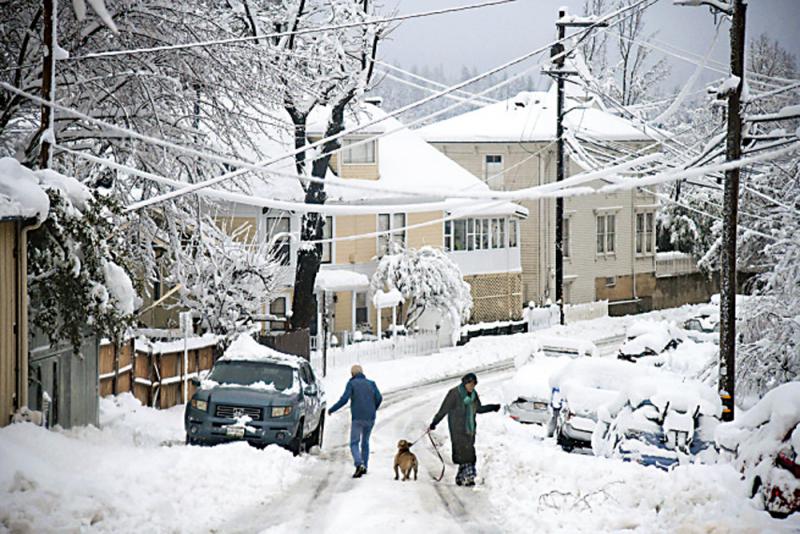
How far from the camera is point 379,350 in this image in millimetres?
40812

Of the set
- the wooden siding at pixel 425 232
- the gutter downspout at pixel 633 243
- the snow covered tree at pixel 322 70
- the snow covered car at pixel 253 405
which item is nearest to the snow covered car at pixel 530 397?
the snow covered car at pixel 253 405

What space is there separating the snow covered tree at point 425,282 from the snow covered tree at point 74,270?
27.6m

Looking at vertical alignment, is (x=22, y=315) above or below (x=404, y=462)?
above

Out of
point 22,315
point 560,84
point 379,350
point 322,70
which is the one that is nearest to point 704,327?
point 560,84

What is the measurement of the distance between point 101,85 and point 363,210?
6031 mm

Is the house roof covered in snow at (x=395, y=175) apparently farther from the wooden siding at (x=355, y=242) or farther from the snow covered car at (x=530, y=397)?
the snow covered car at (x=530, y=397)

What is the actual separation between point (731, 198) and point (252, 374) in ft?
27.5

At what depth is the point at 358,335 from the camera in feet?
139

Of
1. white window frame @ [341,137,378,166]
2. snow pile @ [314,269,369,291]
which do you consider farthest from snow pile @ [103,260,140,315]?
white window frame @ [341,137,378,166]

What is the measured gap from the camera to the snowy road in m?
13.1

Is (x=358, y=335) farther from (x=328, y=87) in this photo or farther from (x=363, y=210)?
(x=363, y=210)

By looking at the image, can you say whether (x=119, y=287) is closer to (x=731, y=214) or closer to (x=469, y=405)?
(x=469, y=405)

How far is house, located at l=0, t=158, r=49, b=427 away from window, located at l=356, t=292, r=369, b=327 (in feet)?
106

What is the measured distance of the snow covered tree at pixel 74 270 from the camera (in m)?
15.3
